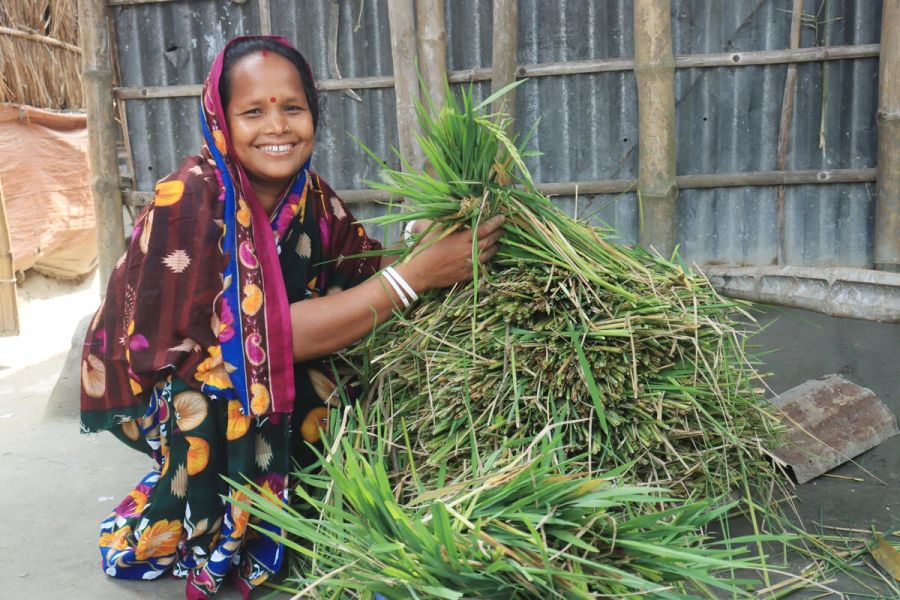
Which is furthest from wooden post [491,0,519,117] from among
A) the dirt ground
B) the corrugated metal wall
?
the dirt ground

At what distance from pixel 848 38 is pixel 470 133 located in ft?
10.8

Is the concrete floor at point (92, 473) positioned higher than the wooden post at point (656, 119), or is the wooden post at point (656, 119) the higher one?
the wooden post at point (656, 119)

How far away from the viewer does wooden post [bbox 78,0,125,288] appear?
15.5 ft

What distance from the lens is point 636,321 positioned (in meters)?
1.89

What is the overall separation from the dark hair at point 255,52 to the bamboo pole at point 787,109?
306 cm

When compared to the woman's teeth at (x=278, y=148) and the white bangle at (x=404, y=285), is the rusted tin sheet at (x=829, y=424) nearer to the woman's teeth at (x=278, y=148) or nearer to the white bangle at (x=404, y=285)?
the white bangle at (x=404, y=285)

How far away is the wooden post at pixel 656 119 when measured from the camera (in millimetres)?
4062

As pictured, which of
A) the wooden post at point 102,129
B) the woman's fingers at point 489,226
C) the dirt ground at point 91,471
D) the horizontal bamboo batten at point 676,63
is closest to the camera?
the woman's fingers at point 489,226

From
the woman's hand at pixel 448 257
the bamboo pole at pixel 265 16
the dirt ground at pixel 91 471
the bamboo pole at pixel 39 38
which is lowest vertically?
the dirt ground at pixel 91 471

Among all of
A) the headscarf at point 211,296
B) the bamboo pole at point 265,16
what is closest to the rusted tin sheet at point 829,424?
the headscarf at point 211,296

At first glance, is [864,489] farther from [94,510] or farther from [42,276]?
[42,276]

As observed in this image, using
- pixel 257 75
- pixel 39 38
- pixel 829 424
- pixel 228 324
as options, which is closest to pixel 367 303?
pixel 228 324

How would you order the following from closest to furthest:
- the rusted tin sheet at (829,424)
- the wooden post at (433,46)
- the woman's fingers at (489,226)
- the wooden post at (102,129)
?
1. the woman's fingers at (489,226)
2. the rusted tin sheet at (829,424)
3. the wooden post at (433,46)
4. the wooden post at (102,129)

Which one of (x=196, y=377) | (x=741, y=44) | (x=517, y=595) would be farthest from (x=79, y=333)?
(x=741, y=44)
